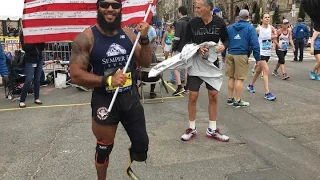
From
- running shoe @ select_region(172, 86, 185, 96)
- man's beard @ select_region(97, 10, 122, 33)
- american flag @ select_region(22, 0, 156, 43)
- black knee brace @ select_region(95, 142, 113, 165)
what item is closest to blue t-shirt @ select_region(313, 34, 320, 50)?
running shoe @ select_region(172, 86, 185, 96)

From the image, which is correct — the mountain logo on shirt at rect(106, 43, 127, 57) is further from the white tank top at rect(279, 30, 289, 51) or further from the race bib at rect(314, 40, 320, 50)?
the race bib at rect(314, 40, 320, 50)

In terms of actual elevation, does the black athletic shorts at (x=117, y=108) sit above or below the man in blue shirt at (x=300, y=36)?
below

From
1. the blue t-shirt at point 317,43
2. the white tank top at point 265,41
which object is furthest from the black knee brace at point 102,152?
the blue t-shirt at point 317,43

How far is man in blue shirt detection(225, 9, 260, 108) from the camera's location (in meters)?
6.27

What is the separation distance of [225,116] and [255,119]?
53cm

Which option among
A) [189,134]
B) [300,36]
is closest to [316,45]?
[300,36]

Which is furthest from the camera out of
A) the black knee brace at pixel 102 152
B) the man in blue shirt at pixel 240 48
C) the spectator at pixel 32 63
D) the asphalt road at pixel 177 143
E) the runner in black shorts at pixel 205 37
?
the spectator at pixel 32 63

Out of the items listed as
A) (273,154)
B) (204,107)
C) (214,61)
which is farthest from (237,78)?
(273,154)

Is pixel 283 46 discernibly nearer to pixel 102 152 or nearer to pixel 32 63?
pixel 32 63

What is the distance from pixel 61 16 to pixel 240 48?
377cm

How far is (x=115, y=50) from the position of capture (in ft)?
9.66

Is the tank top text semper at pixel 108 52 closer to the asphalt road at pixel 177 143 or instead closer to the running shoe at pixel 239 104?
the asphalt road at pixel 177 143

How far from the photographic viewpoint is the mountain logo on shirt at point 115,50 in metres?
2.91

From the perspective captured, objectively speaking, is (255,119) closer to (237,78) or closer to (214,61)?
(237,78)
